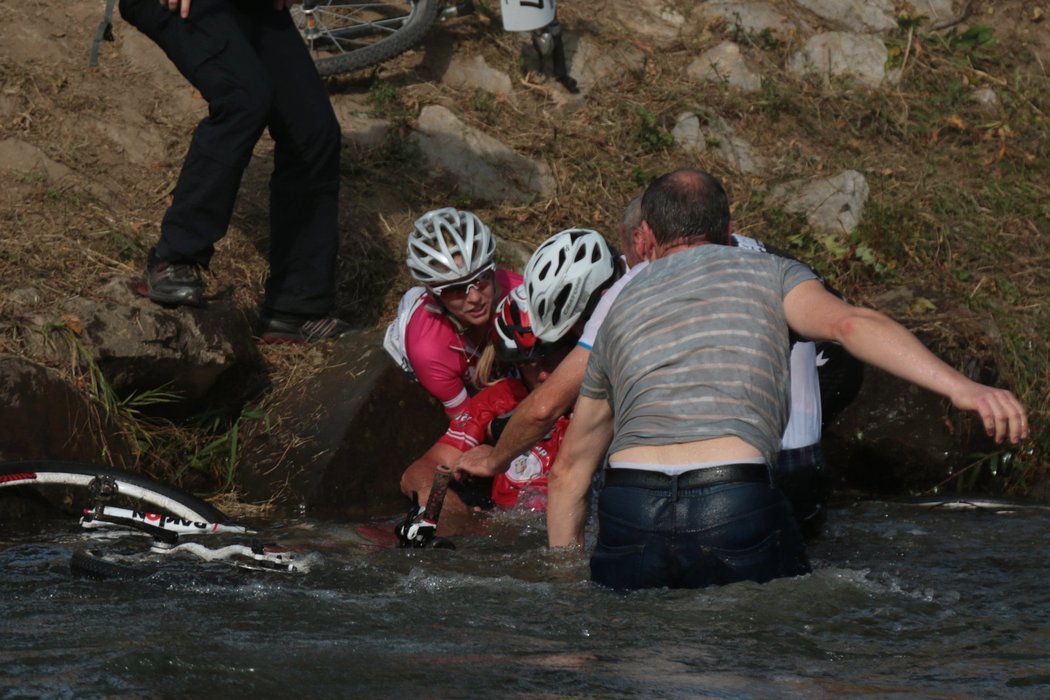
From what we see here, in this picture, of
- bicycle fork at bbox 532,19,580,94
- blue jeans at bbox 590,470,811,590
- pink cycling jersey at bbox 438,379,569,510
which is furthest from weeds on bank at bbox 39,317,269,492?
bicycle fork at bbox 532,19,580,94

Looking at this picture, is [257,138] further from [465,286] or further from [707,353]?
[707,353]

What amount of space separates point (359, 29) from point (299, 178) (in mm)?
2781

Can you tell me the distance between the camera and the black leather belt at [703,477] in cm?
466

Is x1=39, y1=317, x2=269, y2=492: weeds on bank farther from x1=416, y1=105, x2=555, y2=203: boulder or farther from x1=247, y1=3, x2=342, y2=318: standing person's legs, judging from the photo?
x1=416, y1=105, x2=555, y2=203: boulder

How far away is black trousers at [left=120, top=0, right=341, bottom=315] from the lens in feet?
23.8

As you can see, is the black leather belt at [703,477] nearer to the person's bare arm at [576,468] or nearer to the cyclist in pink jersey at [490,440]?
the person's bare arm at [576,468]

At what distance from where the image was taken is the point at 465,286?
709 cm

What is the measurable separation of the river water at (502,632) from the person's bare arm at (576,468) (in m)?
0.15

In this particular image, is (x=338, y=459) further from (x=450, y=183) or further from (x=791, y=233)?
(x=791, y=233)

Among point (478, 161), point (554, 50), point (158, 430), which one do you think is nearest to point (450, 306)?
point (158, 430)

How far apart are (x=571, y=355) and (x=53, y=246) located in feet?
12.7

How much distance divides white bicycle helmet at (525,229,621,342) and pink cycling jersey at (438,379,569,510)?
671 millimetres

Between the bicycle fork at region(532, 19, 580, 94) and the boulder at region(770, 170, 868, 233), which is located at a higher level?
the bicycle fork at region(532, 19, 580, 94)

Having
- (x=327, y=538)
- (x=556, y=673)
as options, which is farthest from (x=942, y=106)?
(x=556, y=673)
